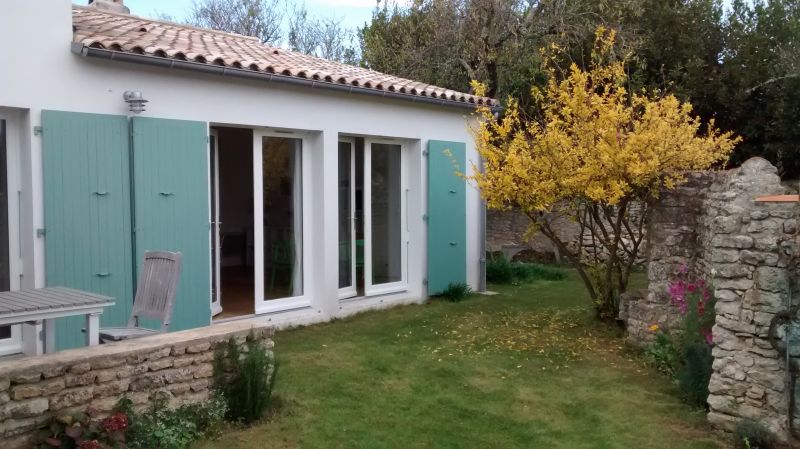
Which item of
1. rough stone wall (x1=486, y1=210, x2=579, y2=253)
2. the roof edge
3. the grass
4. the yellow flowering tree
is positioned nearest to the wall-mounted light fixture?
the roof edge

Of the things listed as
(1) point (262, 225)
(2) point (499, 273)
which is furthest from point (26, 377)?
(2) point (499, 273)

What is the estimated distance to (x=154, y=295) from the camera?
18.2ft

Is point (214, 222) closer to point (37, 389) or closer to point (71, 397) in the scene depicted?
point (71, 397)

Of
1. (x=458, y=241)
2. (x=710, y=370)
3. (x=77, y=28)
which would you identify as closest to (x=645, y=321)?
(x=710, y=370)

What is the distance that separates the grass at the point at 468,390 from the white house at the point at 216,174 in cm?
116

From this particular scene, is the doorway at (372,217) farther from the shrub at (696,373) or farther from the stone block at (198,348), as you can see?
the shrub at (696,373)

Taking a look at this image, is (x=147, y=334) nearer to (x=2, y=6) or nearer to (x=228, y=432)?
(x=228, y=432)

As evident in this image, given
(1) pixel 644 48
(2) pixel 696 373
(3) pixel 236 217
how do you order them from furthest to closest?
1. (1) pixel 644 48
2. (3) pixel 236 217
3. (2) pixel 696 373

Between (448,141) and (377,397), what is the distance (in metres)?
5.64

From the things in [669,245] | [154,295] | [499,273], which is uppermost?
[669,245]

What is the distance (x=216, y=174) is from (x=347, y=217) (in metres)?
2.07

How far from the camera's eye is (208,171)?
729 cm

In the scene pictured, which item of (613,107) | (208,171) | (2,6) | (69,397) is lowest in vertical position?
(69,397)

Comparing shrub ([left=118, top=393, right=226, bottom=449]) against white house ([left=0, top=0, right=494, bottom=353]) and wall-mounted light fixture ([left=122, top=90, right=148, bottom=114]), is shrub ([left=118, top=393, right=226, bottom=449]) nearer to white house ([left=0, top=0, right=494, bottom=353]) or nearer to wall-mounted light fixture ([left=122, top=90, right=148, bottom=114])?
white house ([left=0, top=0, right=494, bottom=353])
